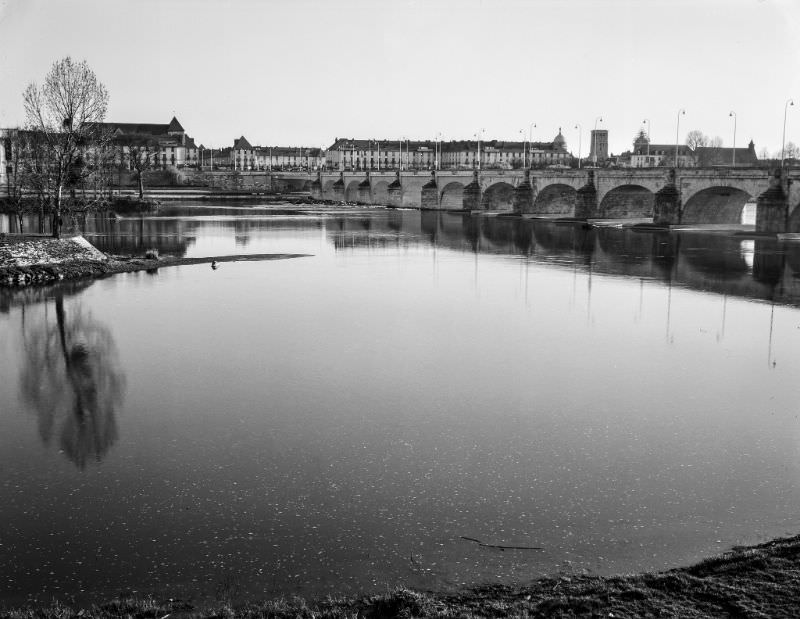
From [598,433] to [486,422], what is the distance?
1.81 metres

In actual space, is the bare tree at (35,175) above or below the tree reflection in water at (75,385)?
above

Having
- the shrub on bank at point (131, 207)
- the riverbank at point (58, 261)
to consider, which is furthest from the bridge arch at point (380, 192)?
the riverbank at point (58, 261)

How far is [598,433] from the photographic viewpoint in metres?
13.4

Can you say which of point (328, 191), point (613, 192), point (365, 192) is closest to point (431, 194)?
point (365, 192)

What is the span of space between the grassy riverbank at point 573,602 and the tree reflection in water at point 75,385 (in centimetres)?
452

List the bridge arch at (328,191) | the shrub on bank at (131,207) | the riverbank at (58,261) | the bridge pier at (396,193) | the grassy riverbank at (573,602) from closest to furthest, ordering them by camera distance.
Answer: the grassy riverbank at (573,602) < the riverbank at (58,261) < the shrub on bank at (131,207) < the bridge pier at (396,193) < the bridge arch at (328,191)

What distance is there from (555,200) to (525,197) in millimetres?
3230

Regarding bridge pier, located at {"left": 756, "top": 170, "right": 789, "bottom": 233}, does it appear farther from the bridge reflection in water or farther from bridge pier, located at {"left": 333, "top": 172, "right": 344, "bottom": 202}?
bridge pier, located at {"left": 333, "top": 172, "right": 344, "bottom": 202}

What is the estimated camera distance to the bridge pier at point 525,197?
80375 millimetres

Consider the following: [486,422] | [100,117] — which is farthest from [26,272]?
[486,422]

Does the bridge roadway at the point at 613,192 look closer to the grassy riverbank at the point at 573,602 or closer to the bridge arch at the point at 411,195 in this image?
the bridge arch at the point at 411,195

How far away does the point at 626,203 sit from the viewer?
73500 millimetres

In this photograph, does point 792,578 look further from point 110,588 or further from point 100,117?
point 100,117

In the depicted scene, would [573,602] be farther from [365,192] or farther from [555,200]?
[365,192]
